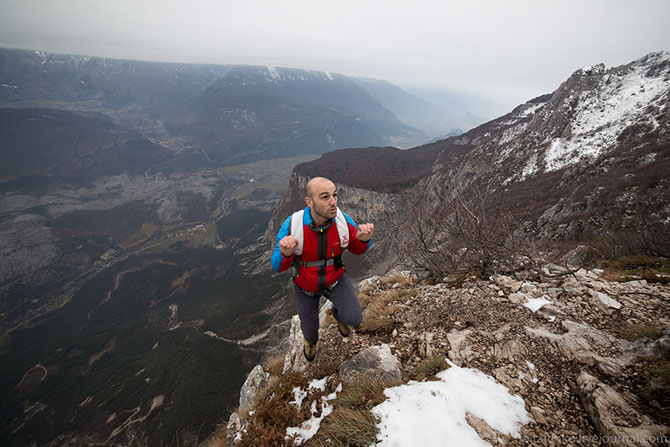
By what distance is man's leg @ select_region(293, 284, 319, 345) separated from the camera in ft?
16.0

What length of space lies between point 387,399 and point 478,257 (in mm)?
5207

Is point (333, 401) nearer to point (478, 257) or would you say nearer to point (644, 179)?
point (478, 257)

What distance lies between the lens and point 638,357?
3510 mm

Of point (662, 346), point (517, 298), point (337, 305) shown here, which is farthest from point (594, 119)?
point (337, 305)

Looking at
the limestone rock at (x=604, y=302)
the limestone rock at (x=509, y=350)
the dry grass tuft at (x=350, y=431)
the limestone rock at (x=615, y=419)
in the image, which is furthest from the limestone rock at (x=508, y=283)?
the dry grass tuft at (x=350, y=431)

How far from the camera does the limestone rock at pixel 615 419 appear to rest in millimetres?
2437

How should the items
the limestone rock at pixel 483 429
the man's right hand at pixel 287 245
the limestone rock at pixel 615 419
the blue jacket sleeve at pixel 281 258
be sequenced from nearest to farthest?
the limestone rock at pixel 615 419 < the limestone rock at pixel 483 429 < the man's right hand at pixel 287 245 < the blue jacket sleeve at pixel 281 258

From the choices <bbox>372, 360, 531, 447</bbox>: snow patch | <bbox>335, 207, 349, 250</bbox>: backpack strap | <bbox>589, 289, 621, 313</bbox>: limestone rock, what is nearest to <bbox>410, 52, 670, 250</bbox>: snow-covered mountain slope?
<bbox>589, 289, 621, 313</bbox>: limestone rock

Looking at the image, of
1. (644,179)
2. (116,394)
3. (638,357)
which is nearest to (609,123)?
(644,179)

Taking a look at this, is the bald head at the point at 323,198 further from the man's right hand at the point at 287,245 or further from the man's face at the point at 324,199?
the man's right hand at the point at 287,245

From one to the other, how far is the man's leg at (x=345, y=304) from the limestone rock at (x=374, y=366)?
58cm

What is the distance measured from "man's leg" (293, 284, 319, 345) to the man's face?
1836 mm

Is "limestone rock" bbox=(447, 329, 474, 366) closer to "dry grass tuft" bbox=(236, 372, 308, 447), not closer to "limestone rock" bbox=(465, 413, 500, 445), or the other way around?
"limestone rock" bbox=(465, 413, 500, 445)

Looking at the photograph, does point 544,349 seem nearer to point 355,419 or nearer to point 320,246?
point 355,419
